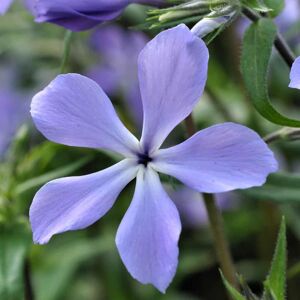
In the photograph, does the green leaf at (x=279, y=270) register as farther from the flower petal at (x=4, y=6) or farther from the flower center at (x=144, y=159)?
the flower petal at (x=4, y=6)

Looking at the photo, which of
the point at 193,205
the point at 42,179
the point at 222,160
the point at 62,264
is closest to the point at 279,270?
the point at 222,160

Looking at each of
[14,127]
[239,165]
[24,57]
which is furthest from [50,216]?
[24,57]

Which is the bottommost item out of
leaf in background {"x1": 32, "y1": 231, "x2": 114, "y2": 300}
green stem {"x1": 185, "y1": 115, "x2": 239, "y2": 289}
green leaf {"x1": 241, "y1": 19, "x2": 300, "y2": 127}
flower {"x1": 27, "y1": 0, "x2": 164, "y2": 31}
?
leaf in background {"x1": 32, "y1": 231, "x2": 114, "y2": 300}

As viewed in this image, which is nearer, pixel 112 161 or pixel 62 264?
pixel 112 161

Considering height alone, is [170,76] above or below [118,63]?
above

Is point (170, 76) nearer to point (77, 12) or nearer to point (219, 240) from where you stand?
point (77, 12)

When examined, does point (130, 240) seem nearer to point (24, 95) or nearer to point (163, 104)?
point (163, 104)

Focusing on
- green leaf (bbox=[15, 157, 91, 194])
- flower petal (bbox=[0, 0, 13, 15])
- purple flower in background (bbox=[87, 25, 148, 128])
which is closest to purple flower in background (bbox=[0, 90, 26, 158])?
purple flower in background (bbox=[87, 25, 148, 128])

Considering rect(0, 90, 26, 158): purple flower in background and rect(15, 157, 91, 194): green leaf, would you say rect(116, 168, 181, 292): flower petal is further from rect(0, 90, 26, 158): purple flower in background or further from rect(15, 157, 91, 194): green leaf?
rect(0, 90, 26, 158): purple flower in background
